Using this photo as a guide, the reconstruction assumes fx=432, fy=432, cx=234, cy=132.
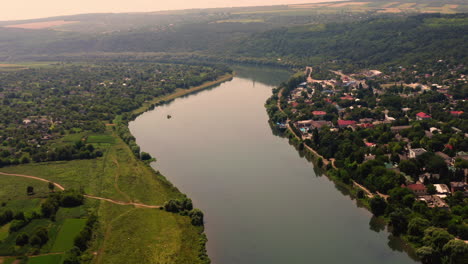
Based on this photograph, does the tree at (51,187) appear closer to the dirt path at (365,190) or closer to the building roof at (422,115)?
the dirt path at (365,190)

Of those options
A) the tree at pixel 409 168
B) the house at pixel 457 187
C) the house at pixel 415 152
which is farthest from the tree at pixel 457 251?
the house at pixel 415 152

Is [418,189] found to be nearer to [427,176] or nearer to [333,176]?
[427,176]

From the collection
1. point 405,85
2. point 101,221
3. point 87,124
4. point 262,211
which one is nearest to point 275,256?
point 262,211

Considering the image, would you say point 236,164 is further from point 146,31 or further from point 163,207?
point 146,31

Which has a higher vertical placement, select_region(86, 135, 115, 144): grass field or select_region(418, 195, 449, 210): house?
select_region(418, 195, 449, 210): house

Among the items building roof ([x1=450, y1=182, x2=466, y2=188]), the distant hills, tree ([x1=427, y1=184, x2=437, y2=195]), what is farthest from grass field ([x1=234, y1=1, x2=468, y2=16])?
tree ([x1=427, y1=184, x2=437, y2=195])

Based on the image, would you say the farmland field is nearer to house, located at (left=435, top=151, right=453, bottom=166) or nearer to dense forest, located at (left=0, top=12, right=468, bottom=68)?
dense forest, located at (left=0, top=12, right=468, bottom=68)

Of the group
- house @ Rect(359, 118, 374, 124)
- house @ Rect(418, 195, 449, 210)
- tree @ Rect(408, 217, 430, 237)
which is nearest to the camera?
tree @ Rect(408, 217, 430, 237)
